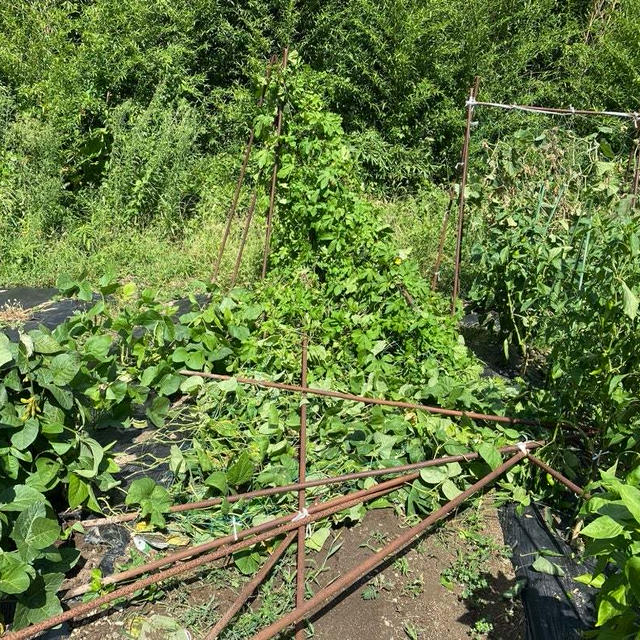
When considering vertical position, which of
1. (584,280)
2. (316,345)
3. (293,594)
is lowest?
(293,594)

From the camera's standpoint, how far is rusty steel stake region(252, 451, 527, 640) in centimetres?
208

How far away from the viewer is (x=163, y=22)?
27.4ft

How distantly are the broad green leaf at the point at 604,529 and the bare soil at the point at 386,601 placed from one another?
3.54 ft

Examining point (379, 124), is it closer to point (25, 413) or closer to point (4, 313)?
Result: point (4, 313)

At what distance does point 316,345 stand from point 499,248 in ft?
4.23

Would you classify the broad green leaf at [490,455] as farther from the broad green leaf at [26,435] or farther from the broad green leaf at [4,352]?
the broad green leaf at [4,352]

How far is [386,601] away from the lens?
98.5 inches

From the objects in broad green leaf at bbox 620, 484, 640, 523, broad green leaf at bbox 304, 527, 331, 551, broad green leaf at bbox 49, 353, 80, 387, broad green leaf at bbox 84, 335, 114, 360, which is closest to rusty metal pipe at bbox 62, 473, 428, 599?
broad green leaf at bbox 304, 527, 331, 551

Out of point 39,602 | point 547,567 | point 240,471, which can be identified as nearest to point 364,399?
point 240,471

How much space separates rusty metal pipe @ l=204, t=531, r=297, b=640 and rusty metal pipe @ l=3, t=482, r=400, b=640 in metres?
0.05

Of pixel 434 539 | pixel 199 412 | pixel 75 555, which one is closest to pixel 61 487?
pixel 75 555

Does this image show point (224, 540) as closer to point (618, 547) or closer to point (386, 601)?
point (386, 601)

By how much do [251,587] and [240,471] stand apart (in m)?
0.58

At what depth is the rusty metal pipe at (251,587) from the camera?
2.13m
